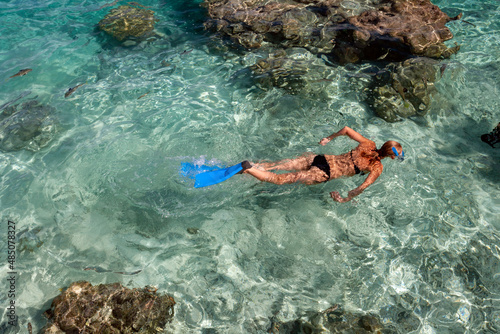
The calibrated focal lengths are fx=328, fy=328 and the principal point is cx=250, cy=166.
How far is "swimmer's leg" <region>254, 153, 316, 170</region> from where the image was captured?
620 centimetres

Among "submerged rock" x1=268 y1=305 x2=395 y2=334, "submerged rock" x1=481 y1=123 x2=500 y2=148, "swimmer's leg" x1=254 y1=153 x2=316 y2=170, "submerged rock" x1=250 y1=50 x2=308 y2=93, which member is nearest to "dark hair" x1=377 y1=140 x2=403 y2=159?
"swimmer's leg" x1=254 y1=153 x2=316 y2=170

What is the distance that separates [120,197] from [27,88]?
5094 millimetres

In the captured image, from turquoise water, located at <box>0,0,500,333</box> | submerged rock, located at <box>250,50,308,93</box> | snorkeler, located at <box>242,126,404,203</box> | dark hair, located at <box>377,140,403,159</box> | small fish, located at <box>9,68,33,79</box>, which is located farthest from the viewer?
small fish, located at <box>9,68,33,79</box>

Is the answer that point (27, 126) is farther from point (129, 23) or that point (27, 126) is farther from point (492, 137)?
point (492, 137)

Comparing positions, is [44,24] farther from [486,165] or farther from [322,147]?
[486,165]

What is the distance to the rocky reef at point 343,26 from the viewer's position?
8.80 metres

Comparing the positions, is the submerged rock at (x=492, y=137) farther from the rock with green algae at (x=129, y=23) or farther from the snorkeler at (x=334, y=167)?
the rock with green algae at (x=129, y=23)

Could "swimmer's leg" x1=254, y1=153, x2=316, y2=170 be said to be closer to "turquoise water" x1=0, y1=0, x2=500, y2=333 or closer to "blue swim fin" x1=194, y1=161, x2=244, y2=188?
"turquoise water" x1=0, y1=0, x2=500, y2=333

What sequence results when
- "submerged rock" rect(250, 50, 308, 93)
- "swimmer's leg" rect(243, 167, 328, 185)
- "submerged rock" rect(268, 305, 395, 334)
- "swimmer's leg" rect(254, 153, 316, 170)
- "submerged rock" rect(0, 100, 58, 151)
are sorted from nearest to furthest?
"submerged rock" rect(268, 305, 395, 334) < "swimmer's leg" rect(243, 167, 328, 185) < "swimmer's leg" rect(254, 153, 316, 170) < "submerged rock" rect(0, 100, 58, 151) < "submerged rock" rect(250, 50, 308, 93)

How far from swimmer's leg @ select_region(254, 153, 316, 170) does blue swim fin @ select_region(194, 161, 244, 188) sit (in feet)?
2.56

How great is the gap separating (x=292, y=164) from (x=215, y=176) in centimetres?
156

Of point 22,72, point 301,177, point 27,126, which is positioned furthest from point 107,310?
point 22,72

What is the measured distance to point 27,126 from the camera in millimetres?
7535

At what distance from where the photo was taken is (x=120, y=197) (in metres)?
6.17
